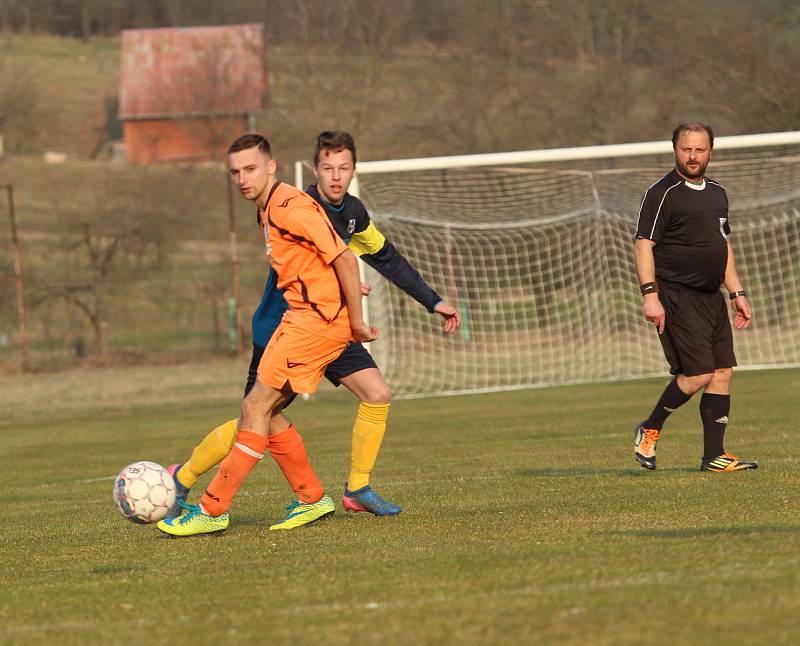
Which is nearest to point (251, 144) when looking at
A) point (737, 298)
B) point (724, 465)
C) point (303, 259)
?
point (303, 259)

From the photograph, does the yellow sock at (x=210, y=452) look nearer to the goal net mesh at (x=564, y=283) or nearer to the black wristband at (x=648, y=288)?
the black wristband at (x=648, y=288)

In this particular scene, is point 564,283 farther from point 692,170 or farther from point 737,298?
point 692,170

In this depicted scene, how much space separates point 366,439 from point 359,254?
1.02 metres

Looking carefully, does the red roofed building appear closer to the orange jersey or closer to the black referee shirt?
the black referee shirt

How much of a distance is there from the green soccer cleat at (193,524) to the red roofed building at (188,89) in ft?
89.5

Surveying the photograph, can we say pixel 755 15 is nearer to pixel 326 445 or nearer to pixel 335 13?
pixel 335 13

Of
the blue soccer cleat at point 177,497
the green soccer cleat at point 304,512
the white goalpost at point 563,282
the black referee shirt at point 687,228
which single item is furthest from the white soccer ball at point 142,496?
the white goalpost at point 563,282

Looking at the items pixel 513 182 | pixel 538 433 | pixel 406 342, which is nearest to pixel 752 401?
pixel 538 433

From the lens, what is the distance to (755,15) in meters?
25.2

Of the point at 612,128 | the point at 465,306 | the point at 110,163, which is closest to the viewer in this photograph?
the point at 465,306

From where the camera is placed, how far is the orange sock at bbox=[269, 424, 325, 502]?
593 centimetres

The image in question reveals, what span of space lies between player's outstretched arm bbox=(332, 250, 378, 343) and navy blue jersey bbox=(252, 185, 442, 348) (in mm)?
387

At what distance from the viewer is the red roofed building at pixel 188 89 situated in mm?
38844

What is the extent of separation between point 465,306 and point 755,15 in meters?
10.3
